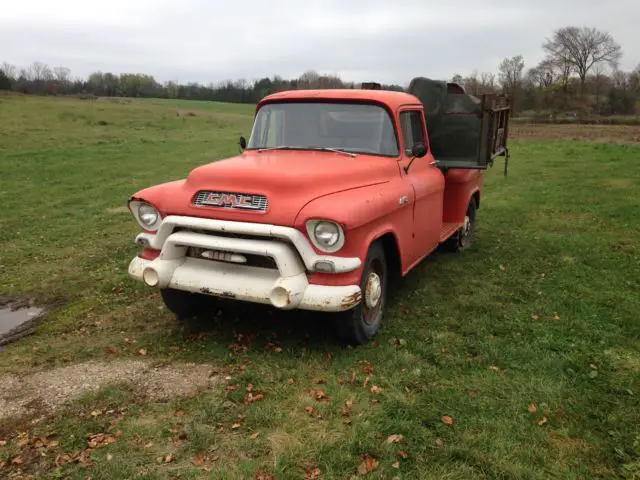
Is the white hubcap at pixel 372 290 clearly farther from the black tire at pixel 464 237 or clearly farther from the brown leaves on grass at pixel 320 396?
the black tire at pixel 464 237

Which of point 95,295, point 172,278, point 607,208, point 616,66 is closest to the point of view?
point 172,278

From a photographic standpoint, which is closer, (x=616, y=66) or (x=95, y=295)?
(x=95, y=295)

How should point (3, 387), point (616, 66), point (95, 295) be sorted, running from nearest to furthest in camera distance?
1. point (3, 387)
2. point (95, 295)
3. point (616, 66)

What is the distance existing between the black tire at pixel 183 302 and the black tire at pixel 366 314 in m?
1.51

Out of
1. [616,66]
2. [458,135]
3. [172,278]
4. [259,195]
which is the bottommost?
[172,278]

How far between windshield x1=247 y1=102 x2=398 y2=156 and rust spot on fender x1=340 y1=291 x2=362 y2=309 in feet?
5.57

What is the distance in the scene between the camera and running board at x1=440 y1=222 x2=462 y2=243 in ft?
22.0

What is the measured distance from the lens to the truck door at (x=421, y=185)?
5.53 metres

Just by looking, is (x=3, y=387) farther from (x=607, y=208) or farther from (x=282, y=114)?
(x=607, y=208)

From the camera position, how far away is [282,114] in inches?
226

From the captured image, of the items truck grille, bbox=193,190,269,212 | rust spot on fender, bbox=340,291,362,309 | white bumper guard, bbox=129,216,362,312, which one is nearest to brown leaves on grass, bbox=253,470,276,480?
white bumper guard, bbox=129,216,362,312

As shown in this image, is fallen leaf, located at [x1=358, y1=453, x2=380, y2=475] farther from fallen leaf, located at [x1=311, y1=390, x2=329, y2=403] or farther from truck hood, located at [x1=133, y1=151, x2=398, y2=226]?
truck hood, located at [x1=133, y1=151, x2=398, y2=226]

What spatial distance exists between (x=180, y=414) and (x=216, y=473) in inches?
27.8

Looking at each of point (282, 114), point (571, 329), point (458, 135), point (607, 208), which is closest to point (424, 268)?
point (458, 135)
